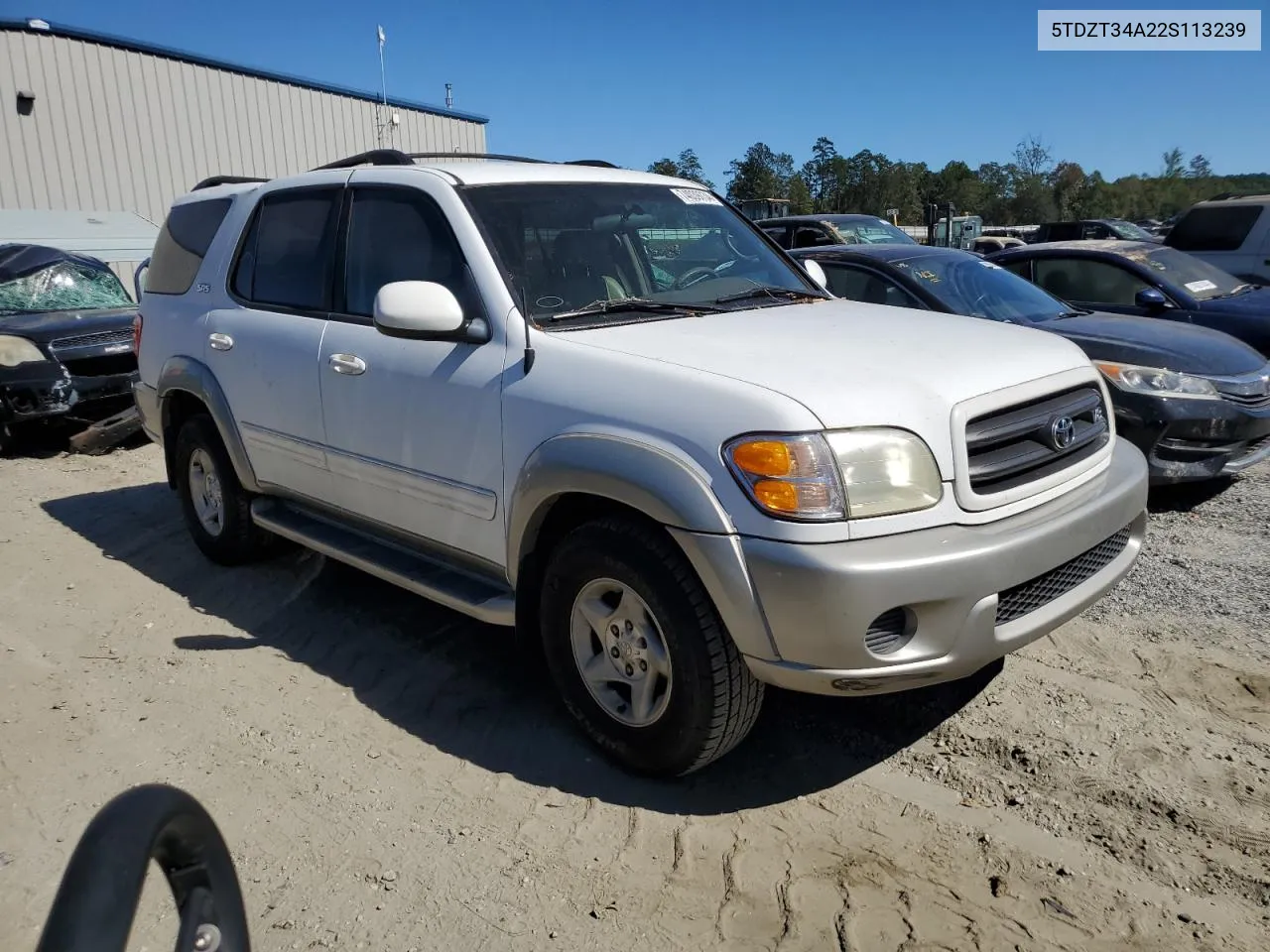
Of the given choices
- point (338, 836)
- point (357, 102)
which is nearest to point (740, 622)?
point (338, 836)

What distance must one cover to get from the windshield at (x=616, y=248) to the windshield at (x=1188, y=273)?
198 inches

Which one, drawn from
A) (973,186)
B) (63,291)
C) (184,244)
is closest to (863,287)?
(184,244)

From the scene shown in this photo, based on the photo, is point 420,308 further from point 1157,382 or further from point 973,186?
point 973,186

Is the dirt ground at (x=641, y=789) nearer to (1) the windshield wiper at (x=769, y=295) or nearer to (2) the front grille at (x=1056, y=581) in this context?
(2) the front grille at (x=1056, y=581)

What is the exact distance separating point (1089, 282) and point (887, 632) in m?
6.36

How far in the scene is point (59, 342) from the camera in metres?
8.73

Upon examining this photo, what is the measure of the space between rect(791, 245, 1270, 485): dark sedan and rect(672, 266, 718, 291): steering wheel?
2.19m

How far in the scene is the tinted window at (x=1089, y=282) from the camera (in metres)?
7.89

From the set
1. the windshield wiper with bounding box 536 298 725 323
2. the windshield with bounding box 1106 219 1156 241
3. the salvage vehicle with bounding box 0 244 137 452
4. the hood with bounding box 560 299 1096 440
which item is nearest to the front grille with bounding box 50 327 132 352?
the salvage vehicle with bounding box 0 244 137 452

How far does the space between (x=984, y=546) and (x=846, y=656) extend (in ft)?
1.66

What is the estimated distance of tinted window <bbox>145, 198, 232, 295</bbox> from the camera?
205 inches

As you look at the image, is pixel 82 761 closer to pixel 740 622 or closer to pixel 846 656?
pixel 740 622

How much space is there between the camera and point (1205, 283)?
841 cm

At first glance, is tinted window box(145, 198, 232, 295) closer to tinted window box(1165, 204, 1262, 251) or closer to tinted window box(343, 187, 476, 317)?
tinted window box(343, 187, 476, 317)
